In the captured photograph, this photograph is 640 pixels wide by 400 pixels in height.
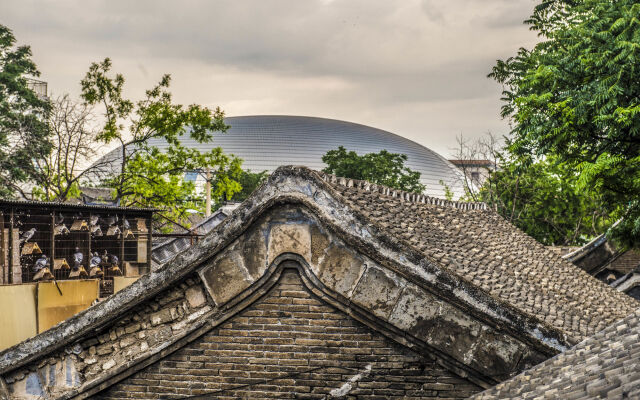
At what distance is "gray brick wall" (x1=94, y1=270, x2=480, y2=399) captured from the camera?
23.6ft

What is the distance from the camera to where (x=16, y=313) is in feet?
38.9

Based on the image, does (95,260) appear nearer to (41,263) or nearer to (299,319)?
(41,263)

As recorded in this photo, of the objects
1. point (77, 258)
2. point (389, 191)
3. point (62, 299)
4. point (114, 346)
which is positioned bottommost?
A: point (114, 346)

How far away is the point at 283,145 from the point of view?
111375 mm

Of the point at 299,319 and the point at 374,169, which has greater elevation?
the point at 374,169

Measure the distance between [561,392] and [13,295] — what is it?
9939 millimetres

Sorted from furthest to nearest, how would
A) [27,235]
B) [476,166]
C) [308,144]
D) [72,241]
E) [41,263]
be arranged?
[308,144]
[476,166]
[72,241]
[41,263]
[27,235]

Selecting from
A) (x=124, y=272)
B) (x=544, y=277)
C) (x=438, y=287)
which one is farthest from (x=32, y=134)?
(x=438, y=287)

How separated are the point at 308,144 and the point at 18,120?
271 ft

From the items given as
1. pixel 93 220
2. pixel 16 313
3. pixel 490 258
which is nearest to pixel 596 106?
pixel 490 258

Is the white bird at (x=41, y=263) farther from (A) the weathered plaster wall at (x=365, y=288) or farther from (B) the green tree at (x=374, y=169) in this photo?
(B) the green tree at (x=374, y=169)

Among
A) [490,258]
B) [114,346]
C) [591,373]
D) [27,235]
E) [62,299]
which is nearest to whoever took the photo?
[591,373]

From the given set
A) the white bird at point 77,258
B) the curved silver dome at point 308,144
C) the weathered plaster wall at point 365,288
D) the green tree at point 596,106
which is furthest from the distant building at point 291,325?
the curved silver dome at point 308,144

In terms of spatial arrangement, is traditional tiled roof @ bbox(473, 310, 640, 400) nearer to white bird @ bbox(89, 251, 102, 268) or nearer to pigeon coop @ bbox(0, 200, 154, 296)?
pigeon coop @ bbox(0, 200, 154, 296)
